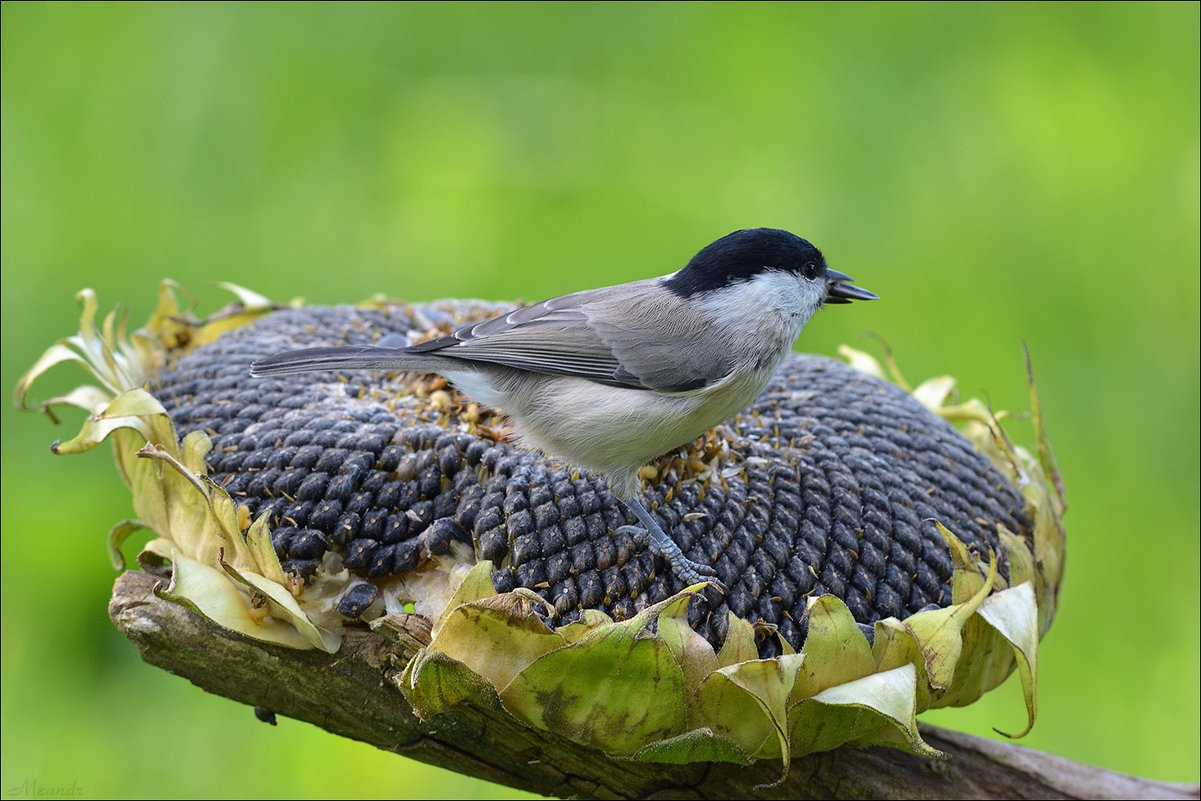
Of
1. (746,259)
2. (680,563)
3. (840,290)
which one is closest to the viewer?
(680,563)

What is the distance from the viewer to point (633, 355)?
9.16ft

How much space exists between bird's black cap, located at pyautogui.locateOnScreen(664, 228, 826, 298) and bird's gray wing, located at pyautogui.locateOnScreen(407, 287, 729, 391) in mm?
135

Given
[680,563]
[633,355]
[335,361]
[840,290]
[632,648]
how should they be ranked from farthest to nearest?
[840,290] → [633,355] → [335,361] → [680,563] → [632,648]

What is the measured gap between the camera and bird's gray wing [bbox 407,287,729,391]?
2705mm

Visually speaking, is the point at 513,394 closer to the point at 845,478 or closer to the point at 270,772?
the point at 845,478

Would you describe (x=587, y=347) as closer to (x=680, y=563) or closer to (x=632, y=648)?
(x=680, y=563)

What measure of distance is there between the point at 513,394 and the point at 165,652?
833 millimetres

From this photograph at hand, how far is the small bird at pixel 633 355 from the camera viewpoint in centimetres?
263

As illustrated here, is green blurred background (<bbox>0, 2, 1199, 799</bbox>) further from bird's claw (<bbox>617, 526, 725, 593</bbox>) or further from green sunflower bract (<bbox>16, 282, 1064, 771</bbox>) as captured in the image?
bird's claw (<bbox>617, 526, 725, 593</bbox>)

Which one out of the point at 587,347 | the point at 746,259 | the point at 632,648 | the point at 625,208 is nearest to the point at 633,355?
the point at 587,347

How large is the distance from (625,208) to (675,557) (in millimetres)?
2874

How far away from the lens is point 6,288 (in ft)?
14.4

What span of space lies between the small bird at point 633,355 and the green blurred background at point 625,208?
1724 millimetres

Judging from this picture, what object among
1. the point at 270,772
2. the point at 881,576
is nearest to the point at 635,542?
the point at 881,576
